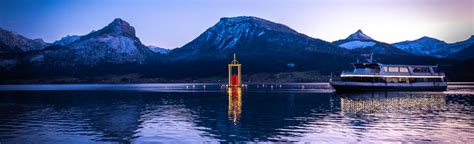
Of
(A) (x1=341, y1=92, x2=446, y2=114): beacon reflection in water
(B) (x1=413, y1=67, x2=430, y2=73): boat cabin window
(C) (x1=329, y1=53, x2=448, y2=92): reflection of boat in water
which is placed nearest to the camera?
(A) (x1=341, y1=92, x2=446, y2=114): beacon reflection in water

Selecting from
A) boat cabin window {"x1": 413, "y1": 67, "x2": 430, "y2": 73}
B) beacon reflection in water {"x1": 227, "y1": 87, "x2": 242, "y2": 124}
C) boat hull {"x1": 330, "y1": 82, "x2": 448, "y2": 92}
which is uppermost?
boat cabin window {"x1": 413, "y1": 67, "x2": 430, "y2": 73}

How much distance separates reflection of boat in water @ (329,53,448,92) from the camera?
116m

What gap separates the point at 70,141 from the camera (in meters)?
31.2

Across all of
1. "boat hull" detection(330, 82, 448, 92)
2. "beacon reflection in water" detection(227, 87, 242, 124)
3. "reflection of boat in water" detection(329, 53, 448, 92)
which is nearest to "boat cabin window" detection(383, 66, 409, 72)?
"reflection of boat in water" detection(329, 53, 448, 92)

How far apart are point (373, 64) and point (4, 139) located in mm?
102234

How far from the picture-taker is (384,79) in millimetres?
118562

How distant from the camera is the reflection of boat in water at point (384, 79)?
381 feet

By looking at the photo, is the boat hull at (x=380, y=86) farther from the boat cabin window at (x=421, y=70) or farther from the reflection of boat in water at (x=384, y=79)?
the boat cabin window at (x=421, y=70)

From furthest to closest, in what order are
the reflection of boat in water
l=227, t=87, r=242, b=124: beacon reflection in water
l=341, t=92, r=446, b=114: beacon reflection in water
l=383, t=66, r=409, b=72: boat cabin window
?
l=383, t=66, r=409, b=72: boat cabin window
the reflection of boat in water
l=341, t=92, r=446, b=114: beacon reflection in water
l=227, t=87, r=242, b=124: beacon reflection in water

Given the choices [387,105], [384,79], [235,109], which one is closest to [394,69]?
[384,79]

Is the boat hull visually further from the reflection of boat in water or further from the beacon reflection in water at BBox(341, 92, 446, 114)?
the beacon reflection in water at BBox(341, 92, 446, 114)

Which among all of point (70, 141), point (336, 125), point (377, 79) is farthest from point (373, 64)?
point (70, 141)

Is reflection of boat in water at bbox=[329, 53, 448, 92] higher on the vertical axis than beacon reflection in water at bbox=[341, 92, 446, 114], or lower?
higher

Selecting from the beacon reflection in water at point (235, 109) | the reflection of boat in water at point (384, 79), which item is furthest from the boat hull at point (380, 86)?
the beacon reflection in water at point (235, 109)
